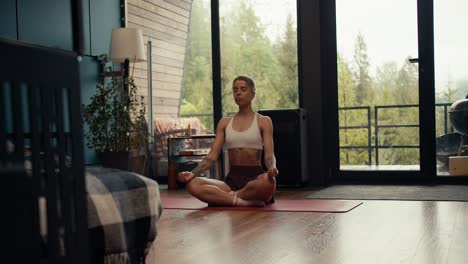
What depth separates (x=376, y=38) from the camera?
5441 millimetres

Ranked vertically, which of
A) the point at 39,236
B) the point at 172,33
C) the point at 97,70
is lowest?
the point at 39,236

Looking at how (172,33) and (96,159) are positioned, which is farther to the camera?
(172,33)

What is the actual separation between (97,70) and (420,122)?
3.06 m

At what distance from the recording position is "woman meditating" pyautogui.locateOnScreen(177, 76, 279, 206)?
3.99m

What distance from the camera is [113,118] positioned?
561 cm

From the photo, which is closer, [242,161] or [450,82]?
[242,161]

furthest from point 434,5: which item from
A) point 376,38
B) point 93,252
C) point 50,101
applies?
→ point 50,101

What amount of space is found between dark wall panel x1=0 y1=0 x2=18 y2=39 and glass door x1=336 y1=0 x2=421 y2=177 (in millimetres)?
2848

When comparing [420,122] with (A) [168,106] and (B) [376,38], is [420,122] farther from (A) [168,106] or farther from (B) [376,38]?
(A) [168,106]

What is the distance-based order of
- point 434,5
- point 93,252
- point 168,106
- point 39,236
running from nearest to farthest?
point 39,236, point 93,252, point 434,5, point 168,106

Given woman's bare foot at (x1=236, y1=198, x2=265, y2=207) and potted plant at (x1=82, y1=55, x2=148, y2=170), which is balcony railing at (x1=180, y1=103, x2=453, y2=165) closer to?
woman's bare foot at (x1=236, y1=198, x2=265, y2=207)

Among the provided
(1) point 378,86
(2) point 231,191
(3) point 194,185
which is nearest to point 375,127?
(1) point 378,86

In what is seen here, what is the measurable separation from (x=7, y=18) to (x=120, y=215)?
3.61m

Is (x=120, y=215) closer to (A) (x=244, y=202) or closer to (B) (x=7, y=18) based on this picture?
(A) (x=244, y=202)
